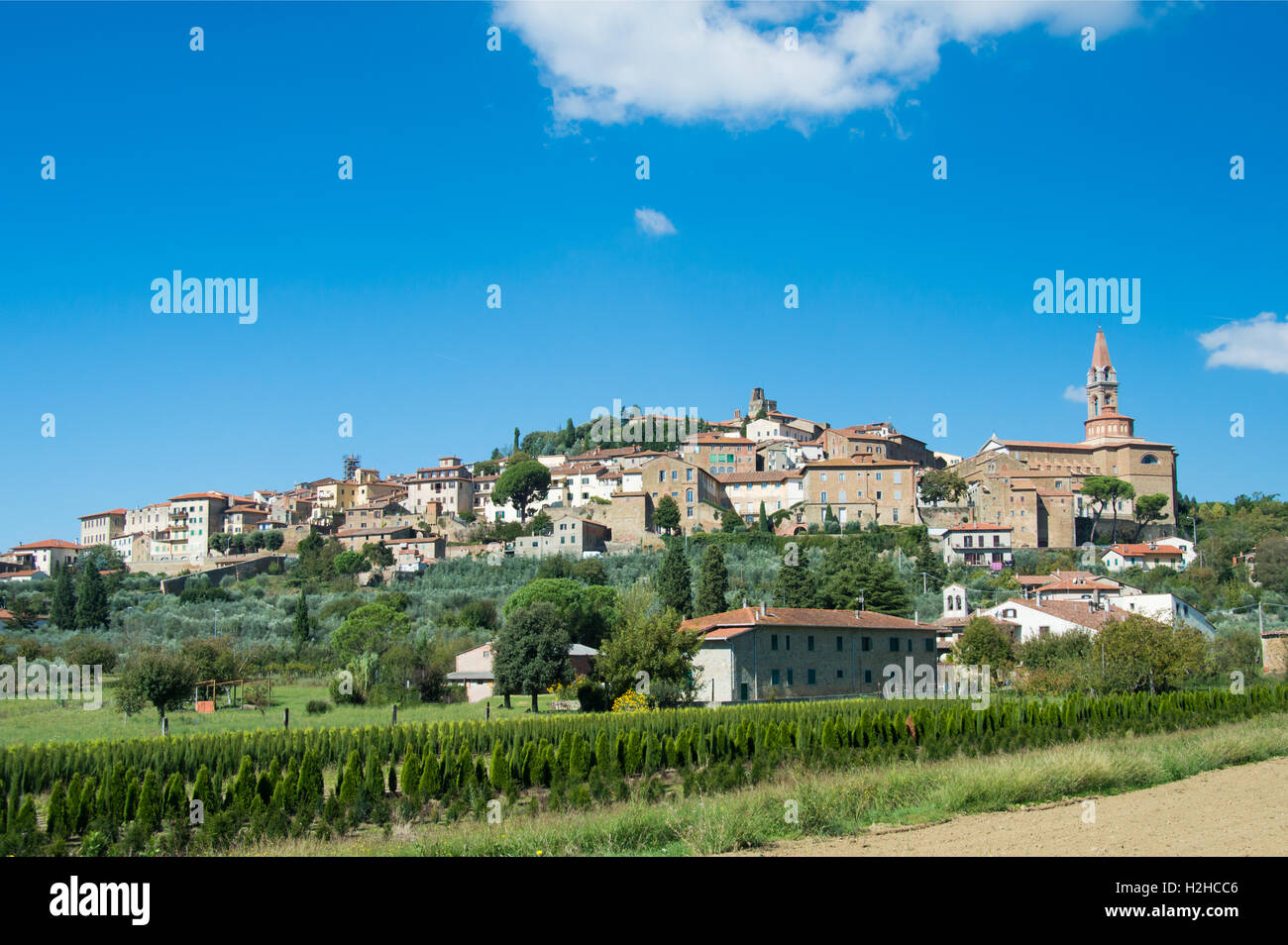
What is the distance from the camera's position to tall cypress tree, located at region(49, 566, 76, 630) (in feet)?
243

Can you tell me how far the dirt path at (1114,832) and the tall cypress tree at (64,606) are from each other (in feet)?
242

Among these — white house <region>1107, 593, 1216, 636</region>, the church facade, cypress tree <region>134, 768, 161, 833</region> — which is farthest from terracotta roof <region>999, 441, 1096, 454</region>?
cypress tree <region>134, 768, 161, 833</region>

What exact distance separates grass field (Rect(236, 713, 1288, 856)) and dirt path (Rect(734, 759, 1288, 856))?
1.55 ft

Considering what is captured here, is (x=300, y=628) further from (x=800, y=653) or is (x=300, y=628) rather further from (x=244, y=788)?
(x=244, y=788)

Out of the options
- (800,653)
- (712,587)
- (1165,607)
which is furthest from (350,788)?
(1165,607)

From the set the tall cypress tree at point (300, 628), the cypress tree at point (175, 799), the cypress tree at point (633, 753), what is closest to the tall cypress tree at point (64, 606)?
the tall cypress tree at point (300, 628)

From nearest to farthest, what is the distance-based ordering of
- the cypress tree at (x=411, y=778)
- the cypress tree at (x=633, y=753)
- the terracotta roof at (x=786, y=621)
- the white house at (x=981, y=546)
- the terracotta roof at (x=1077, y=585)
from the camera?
the cypress tree at (x=411, y=778), the cypress tree at (x=633, y=753), the terracotta roof at (x=786, y=621), the terracotta roof at (x=1077, y=585), the white house at (x=981, y=546)

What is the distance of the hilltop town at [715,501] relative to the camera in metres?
97.4

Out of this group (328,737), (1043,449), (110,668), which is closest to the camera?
(328,737)

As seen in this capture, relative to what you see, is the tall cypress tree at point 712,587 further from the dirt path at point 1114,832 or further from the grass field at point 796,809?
the dirt path at point 1114,832

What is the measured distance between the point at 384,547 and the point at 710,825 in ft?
304
